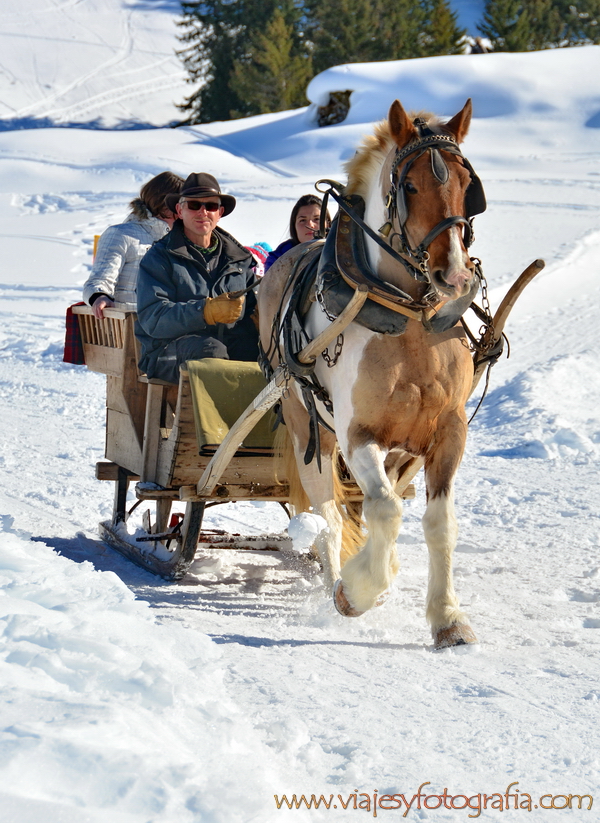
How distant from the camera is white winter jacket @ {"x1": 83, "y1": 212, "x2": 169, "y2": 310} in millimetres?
5078

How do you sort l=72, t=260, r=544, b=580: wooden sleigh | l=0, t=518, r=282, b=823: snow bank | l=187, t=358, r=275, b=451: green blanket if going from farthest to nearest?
1. l=187, t=358, r=275, b=451: green blanket
2. l=72, t=260, r=544, b=580: wooden sleigh
3. l=0, t=518, r=282, b=823: snow bank

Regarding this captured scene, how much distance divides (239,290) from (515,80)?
29.0m

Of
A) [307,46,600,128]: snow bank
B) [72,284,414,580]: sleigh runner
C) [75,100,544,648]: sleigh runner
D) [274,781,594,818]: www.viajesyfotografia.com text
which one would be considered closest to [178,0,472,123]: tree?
[307,46,600,128]: snow bank

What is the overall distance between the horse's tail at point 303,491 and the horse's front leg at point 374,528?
776 mm

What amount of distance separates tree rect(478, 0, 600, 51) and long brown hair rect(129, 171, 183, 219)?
34300mm

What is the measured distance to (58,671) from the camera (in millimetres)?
2369

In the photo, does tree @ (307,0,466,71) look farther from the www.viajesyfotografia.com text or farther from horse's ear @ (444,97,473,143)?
the www.viajesyfotografia.com text

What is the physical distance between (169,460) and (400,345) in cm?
152

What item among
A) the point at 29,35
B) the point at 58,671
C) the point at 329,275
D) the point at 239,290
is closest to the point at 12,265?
the point at 239,290

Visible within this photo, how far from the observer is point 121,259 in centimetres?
516

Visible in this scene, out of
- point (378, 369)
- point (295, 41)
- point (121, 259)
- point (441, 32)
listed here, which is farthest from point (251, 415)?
point (295, 41)

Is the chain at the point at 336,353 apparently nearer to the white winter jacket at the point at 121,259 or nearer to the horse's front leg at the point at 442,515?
the horse's front leg at the point at 442,515

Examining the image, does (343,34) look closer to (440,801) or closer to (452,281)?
(452,281)

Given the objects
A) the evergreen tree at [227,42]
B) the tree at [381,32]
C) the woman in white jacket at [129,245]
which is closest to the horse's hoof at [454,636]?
the woman in white jacket at [129,245]
